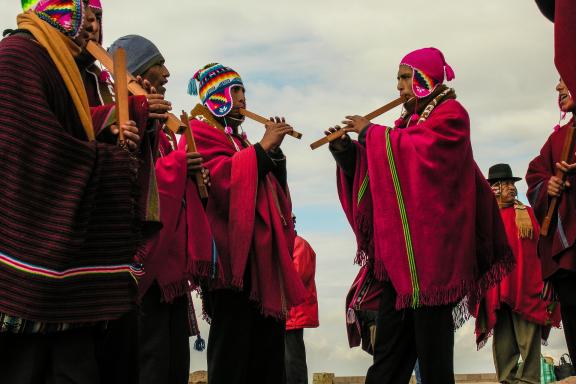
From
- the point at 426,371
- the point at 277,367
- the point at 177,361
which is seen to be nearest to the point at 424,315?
the point at 426,371

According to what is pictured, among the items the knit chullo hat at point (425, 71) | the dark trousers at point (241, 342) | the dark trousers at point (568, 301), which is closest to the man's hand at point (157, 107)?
the dark trousers at point (241, 342)

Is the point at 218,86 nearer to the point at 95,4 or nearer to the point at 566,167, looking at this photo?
the point at 95,4

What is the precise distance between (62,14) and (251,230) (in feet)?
7.71

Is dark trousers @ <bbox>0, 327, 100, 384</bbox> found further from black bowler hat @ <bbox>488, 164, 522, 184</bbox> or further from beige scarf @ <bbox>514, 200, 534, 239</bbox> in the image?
black bowler hat @ <bbox>488, 164, 522, 184</bbox>

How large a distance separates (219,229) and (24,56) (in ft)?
8.51

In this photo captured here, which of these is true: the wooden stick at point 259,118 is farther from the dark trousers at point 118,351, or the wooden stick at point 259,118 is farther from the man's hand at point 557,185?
the dark trousers at point 118,351

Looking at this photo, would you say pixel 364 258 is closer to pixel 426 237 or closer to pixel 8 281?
pixel 426 237

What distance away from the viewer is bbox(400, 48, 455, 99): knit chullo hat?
261 inches

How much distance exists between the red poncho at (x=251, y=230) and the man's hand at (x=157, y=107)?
1845mm

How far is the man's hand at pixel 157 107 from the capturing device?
4.50m

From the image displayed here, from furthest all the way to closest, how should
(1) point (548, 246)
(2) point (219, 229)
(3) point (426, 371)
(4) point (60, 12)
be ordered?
(1) point (548, 246)
(2) point (219, 229)
(3) point (426, 371)
(4) point (60, 12)

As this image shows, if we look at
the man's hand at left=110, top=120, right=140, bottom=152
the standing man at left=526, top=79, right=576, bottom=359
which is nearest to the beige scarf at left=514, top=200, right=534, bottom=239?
the standing man at left=526, top=79, right=576, bottom=359

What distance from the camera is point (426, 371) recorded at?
5.98m

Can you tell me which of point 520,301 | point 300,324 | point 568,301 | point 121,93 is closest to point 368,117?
point 568,301
